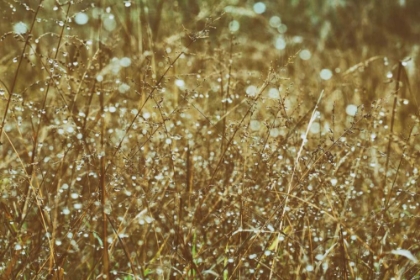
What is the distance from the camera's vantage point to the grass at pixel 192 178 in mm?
1234

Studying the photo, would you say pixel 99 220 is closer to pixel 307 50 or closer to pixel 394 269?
pixel 394 269

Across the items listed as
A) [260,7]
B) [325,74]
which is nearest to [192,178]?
[325,74]

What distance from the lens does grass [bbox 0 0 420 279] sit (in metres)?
1.23

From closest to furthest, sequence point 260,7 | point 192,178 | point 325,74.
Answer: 1. point 192,178
2. point 325,74
3. point 260,7

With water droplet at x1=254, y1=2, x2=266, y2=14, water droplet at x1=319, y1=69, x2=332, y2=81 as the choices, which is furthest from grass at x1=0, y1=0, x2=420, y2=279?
water droplet at x1=254, y1=2, x2=266, y2=14

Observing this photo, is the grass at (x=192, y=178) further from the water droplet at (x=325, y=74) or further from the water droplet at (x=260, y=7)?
the water droplet at (x=260, y=7)

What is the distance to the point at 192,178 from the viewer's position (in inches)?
61.2

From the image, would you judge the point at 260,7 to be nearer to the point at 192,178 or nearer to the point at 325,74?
the point at 325,74

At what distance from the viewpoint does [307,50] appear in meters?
4.43

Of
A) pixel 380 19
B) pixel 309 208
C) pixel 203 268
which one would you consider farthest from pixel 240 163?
pixel 380 19

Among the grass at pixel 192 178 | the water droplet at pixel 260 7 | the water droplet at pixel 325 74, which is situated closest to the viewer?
the grass at pixel 192 178

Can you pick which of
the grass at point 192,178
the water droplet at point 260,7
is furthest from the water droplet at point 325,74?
the water droplet at point 260,7

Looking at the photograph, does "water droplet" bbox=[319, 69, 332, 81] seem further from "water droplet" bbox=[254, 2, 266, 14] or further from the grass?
"water droplet" bbox=[254, 2, 266, 14]

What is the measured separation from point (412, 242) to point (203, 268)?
1.66ft
